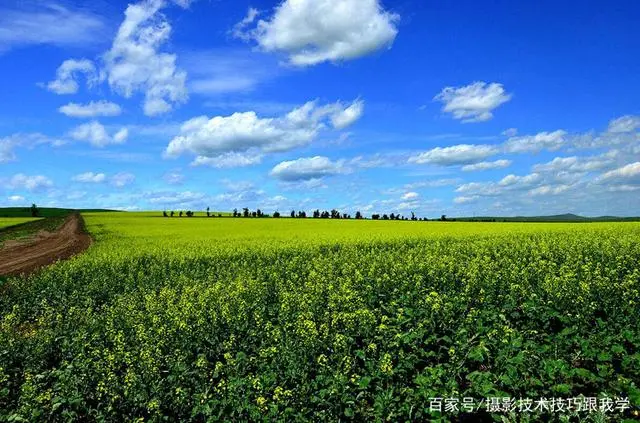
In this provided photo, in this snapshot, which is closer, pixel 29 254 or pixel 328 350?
pixel 328 350

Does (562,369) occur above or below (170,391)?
above

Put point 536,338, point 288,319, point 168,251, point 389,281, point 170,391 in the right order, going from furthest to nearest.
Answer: point 168,251
point 389,281
point 288,319
point 536,338
point 170,391

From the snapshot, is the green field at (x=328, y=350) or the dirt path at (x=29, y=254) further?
the dirt path at (x=29, y=254)

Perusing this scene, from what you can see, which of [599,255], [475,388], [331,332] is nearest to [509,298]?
[331,332]

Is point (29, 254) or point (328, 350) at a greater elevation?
point (328, 350)

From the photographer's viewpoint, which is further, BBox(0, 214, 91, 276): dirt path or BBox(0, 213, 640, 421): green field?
BBox(0, 214, 91, 276): dirt path

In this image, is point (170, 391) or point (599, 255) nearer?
point (170, 391)

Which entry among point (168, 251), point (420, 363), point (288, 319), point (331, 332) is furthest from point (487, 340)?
point (168, 251)

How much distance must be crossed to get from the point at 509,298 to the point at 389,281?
13.4 ft

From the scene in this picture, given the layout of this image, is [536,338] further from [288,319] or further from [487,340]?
[288,319]

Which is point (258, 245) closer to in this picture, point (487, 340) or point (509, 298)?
point (509, 298)

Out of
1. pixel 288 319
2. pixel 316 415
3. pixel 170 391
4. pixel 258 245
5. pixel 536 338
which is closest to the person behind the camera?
pixel 316 415

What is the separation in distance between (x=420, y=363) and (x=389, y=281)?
6258 mm

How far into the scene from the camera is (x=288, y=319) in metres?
11.7
